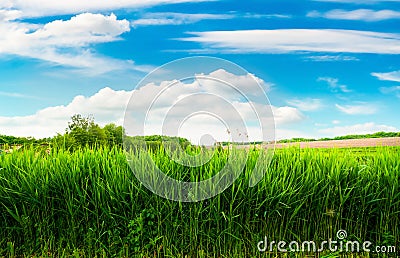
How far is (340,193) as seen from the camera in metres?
3.63

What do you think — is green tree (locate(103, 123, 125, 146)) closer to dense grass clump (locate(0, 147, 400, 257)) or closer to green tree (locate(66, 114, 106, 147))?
green tree (locate(66, 114, 106, 147))

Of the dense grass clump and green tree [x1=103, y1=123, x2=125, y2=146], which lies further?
green tree [x1=103, y1=123, x2=125, y2=146]

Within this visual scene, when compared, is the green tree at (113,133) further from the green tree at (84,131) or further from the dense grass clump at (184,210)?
the dense grass clump at (184,210)

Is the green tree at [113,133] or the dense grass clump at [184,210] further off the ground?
the green tree at [113,133]

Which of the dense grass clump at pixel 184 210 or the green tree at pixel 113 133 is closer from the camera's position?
the dense grass clump at pixel 184 210

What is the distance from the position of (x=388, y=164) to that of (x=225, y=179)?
1574 mm

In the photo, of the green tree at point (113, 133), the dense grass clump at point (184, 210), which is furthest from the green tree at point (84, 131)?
the dense grass clump at point (184, 210)

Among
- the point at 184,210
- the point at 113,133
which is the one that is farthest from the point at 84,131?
the point at 184,210

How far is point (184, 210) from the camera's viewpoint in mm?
3547

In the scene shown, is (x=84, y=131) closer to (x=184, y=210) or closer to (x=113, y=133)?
(x=113, y=133)

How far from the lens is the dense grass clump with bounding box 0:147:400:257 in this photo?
3.53m

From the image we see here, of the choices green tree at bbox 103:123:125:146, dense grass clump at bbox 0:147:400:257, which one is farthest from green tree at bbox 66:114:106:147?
dense grass clump at bbox 0:147:400:257

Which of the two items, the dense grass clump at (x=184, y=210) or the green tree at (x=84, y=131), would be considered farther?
the green tree at (x=84, y=131)

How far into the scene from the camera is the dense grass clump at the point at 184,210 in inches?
139
